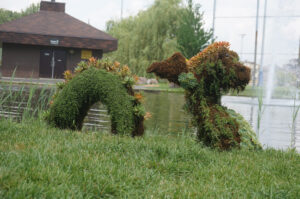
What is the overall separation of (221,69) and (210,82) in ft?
0.78

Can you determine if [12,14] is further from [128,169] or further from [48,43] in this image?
[128,169]

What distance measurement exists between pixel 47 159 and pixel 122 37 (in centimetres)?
3251

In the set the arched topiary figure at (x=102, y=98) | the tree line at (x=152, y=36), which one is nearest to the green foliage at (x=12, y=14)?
the tree line at (x=152, y=36)

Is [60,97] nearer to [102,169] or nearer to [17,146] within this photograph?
[17,146]

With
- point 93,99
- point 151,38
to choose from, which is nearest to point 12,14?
point 151,38

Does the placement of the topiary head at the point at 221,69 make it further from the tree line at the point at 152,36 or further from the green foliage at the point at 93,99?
the tree line at the point at 152,36

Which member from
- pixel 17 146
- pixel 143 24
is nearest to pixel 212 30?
pixel 143 24

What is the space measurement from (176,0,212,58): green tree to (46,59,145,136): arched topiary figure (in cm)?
2064

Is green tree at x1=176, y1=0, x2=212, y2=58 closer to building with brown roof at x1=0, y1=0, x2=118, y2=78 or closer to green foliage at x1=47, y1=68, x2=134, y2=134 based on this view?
building with brown roof at x1=0, y1=0, x2=118, y2=78

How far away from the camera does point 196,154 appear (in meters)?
3.85

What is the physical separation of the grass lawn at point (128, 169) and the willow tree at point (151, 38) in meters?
27.8

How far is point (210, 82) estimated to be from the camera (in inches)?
186

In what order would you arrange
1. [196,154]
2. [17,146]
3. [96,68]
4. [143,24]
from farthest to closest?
[143,24]
[96,68]
[196,154]
[17,146]

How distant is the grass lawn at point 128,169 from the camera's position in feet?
8.31
